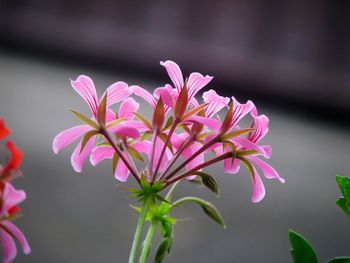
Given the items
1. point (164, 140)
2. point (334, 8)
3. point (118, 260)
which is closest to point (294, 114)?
point (334, 8)

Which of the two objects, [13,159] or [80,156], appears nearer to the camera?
[13,159]

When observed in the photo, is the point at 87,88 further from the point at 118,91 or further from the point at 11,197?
the point at 11,197

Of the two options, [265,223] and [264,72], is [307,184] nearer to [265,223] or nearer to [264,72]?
[265,223]

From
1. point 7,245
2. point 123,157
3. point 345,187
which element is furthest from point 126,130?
point 345,187

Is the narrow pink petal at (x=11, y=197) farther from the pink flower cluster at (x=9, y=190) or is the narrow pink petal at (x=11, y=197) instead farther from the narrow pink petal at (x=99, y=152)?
the narrow pink petal at (x=99, y=152)

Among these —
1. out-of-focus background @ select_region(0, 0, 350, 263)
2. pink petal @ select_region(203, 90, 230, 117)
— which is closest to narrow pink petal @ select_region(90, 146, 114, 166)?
pink petal @ select_region(203, 90, 230, 117)

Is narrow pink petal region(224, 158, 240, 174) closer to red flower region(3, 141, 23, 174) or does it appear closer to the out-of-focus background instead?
red flower region(3, 141, 23, 174)

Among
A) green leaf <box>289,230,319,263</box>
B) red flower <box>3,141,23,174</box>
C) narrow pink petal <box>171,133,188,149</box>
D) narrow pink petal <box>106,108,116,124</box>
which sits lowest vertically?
red flower <box>3,141,23,174</box>
